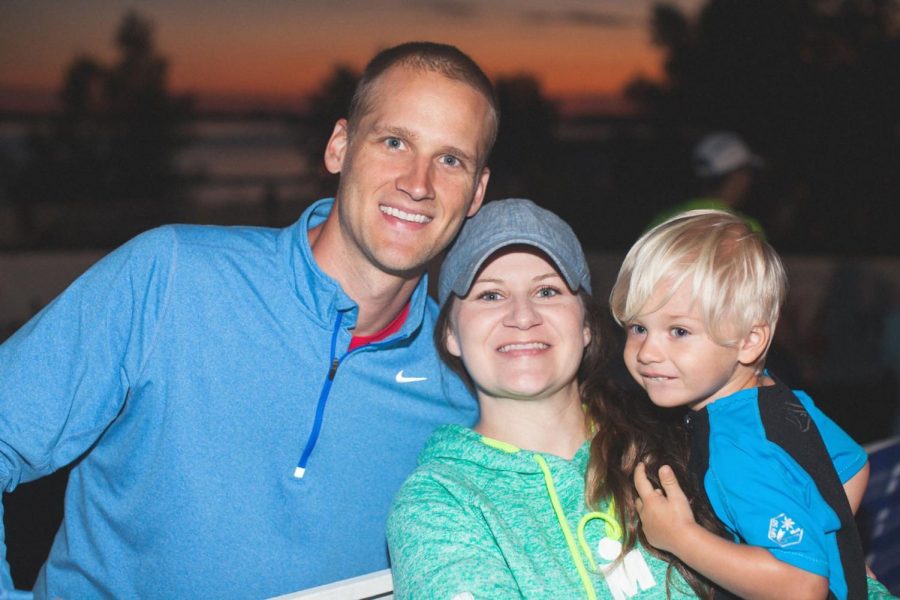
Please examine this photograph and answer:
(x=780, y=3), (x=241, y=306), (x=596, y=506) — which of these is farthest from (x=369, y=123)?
(x=780, y=3)

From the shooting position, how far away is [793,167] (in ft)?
45.4

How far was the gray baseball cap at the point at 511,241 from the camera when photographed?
2188 millimetres

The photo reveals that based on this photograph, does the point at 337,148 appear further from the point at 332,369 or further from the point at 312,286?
the point at 332,369

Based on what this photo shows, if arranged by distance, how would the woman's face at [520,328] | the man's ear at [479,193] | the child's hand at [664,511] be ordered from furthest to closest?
the man's ear at [479,193], the woman's face at [520,328], the child's hand at [664,511]

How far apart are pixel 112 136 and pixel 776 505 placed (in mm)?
13629

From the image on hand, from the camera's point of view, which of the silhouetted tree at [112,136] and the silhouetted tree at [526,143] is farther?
the silhouetted tree at [526,143]

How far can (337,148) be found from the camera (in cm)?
253

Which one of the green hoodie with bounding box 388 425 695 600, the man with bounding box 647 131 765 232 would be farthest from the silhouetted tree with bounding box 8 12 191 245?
the green hoodie with bounding box 388 425 695 600

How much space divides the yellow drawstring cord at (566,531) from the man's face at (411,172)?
0.66m

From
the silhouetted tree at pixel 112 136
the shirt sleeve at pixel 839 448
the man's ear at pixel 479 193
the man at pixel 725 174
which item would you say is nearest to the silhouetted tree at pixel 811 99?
the silhouetted tree at pixel 112 136

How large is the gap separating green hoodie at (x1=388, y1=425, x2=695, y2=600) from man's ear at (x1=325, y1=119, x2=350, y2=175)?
3.02 ft

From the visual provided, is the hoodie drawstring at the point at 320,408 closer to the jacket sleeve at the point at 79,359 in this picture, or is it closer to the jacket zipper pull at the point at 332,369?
the jacket zipper pull at the point at 332,369

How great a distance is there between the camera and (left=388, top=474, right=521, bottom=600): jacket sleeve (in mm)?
1715

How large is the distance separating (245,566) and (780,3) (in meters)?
15.1
